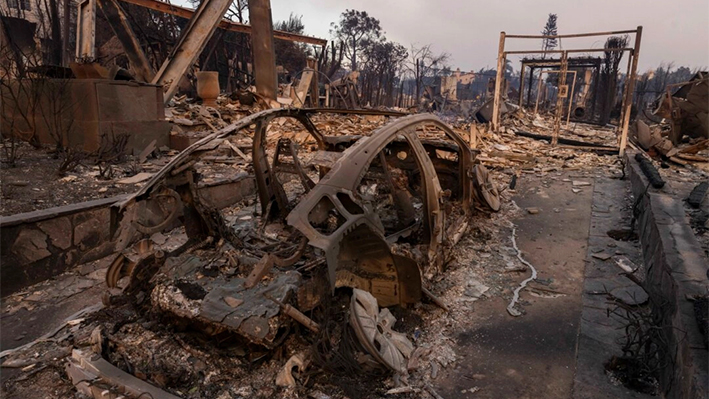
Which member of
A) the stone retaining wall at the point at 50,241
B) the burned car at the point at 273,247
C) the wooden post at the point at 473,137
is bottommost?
the stone retaining wall at the point at 50,241

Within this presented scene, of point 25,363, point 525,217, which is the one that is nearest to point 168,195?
point 25,363

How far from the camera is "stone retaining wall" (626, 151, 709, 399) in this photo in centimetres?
249

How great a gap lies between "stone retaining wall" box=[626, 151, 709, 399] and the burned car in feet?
5.81

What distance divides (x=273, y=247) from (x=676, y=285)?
3.22m

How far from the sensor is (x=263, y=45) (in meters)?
13.4

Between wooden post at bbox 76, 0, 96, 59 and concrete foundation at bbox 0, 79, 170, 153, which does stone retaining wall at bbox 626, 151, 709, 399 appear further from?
wooden post at bbox 76, 0, 96, 59

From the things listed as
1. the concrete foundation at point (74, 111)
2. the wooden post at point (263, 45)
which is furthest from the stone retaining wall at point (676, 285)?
the wooden post at point (263, 45)

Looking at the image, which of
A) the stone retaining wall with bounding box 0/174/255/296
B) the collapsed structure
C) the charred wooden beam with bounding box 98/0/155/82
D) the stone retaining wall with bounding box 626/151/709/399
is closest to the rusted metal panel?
the charred wooden beam with bounding box 98/0/155/82

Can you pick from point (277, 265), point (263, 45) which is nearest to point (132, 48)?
point (263, 45)

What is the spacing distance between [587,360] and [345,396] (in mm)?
2003

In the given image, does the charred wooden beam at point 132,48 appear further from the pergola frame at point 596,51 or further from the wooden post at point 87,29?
the pergola frame at point 596,51

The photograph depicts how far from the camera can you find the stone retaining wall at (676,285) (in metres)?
2.49

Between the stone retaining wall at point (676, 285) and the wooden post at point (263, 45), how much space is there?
448 inches

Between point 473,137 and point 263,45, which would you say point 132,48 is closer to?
point 263,45
